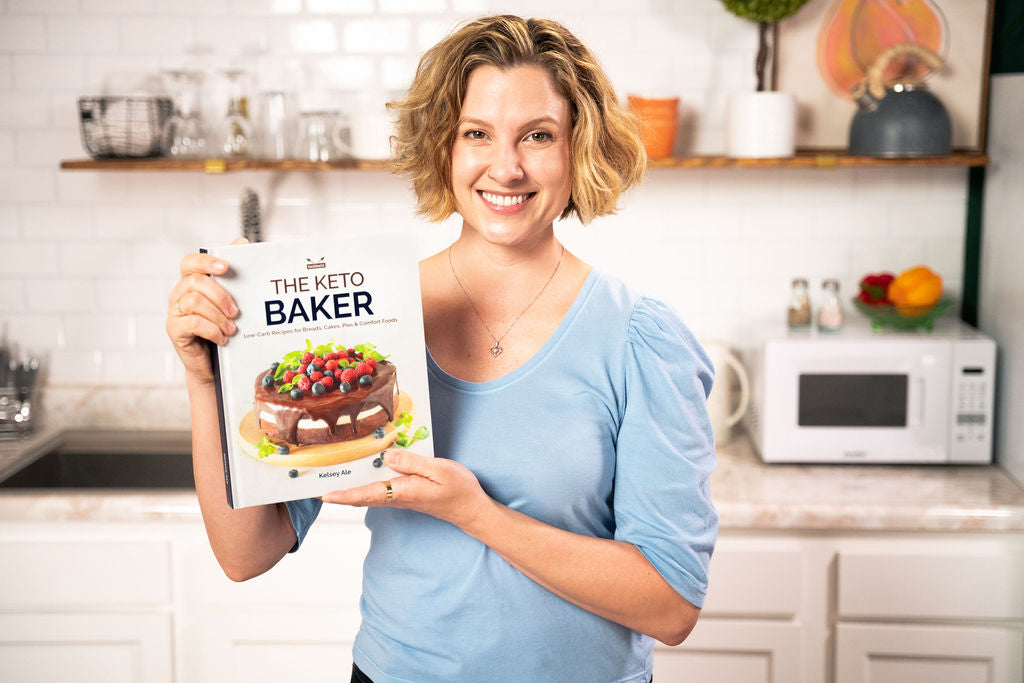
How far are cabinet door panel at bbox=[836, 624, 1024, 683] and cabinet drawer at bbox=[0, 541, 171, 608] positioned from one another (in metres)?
1.52

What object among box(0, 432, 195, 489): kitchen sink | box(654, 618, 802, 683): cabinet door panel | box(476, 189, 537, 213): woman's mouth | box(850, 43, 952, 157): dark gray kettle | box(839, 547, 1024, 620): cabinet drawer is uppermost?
box(850, 43, 952, 157): dark gray kettle

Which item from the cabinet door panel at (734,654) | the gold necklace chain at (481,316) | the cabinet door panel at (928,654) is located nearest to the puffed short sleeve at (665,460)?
the gold necklace chain at (481,316)

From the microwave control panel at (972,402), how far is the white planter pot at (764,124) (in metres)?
0.64

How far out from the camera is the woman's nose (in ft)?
3.45

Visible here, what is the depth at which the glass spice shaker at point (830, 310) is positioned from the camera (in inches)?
96.2

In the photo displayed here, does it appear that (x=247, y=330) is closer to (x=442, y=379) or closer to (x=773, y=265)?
(x=442, y=379)

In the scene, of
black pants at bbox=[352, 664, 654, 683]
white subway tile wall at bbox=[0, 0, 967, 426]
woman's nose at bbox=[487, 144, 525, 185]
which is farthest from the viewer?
white subway tile wall at bbox=[0, 0, 967, 426]

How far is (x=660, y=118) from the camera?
8.01ft

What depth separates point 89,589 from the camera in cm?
222

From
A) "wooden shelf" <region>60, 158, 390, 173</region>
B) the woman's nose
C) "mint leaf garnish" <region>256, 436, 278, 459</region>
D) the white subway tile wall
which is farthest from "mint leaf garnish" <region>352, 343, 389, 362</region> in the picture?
the white subway tile wall

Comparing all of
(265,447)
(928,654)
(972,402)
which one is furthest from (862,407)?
(265,447)

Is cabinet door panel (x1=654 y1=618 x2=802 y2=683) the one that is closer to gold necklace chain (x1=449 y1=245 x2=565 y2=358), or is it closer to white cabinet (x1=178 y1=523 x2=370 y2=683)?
white cabinet (x1=178 y1=523 x2=370 y2=683)

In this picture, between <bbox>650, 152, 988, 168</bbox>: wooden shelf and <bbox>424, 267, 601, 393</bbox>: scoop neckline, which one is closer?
<bbox>424, 267, 601, 393</bbox>: scoop neckline

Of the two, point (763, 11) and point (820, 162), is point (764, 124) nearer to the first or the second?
point (820, 162)
